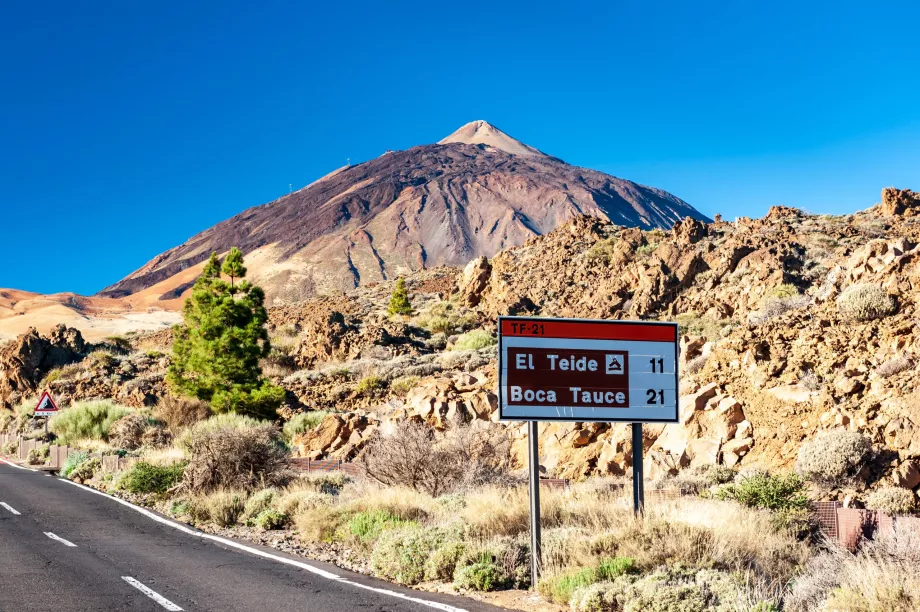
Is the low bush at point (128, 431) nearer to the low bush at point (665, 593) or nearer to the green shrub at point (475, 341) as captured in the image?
the green shrub at point (475, 341)

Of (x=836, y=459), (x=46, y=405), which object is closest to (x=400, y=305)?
(x=46, y=405)

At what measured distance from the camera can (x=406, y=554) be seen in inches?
392

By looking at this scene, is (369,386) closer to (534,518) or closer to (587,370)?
(587,370)

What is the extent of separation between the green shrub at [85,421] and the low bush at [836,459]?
83.1 ft

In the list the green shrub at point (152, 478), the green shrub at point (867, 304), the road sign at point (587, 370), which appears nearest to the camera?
the road sign at point (587, 370)

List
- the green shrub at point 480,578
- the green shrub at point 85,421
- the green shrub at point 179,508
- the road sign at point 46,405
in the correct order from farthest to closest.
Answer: the green shrub at point 85,421 < the road sign at point 46,405 < the green shrub at point 179,508 < the green shrub at point 480,578

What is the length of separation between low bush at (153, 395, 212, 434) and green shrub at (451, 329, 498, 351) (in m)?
13.0

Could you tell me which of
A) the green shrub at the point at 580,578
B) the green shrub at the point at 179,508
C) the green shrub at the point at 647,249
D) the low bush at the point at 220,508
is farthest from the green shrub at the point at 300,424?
the green shrub at the point at 647,249

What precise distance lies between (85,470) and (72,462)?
1744mm

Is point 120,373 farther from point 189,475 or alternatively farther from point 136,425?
point 189,475

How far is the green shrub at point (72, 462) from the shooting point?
2295cm

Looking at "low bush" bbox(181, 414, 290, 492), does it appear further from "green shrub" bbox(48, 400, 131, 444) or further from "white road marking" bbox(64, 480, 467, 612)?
"green shrub" bbox(48, 400, 131, 444)

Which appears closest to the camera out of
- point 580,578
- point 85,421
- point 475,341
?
point 580,578

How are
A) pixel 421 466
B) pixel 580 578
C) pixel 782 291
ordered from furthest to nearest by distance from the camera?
pixel 782 291 → pixel 421 466 → pixel 580 578
